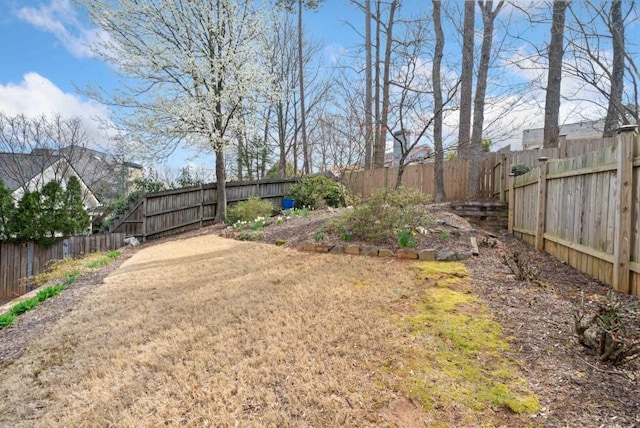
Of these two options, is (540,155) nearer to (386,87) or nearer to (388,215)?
(386,87)

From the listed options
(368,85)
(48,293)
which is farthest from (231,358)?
(368,85)

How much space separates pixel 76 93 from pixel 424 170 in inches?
452

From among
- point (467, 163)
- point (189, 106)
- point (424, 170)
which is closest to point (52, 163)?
point (189, 106)

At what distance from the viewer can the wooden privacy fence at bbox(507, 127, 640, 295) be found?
9.61 feet

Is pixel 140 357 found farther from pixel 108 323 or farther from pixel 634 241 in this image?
pixel 634 241

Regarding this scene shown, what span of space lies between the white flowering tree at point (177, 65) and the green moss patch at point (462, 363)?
29.1 feet

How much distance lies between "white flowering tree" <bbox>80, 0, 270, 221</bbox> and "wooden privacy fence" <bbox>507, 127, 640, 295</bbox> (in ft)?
28.1

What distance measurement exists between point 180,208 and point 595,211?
10.1 meters

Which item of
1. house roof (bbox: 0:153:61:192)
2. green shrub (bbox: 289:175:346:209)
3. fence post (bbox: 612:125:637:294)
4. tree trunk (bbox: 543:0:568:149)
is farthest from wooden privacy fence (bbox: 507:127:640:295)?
house roof (bbox: 0:153:61:192)


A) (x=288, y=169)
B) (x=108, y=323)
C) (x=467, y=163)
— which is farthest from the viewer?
(x=288, y=169)

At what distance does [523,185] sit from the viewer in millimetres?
6031

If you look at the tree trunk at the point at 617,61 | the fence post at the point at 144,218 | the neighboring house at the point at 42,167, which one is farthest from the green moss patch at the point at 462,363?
the neighboring house at the point at 42,167

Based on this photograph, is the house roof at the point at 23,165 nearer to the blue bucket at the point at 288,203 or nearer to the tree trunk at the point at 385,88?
the blue bucket at the point at 288,203

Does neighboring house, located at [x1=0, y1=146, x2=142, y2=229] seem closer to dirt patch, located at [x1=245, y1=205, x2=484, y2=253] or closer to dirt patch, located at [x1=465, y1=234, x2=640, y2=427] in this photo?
dirt patch, located at [x1=245, y1=205, x2=484, y2=253]
